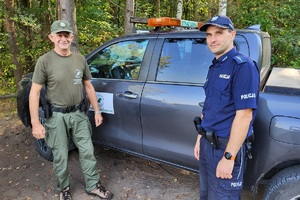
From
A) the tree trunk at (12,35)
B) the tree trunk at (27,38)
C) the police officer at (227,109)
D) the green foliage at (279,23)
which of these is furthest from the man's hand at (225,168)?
the tree trunk at (27,38)

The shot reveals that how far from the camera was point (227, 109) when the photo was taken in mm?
1688

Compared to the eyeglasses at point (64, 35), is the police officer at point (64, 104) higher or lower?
lower

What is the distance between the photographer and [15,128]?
14.9 ft

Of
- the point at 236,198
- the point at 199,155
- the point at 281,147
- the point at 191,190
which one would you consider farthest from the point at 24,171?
the point at 281,147

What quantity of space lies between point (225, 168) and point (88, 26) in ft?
23.4

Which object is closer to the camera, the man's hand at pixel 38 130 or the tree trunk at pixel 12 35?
the man's hand at pixel 38 130

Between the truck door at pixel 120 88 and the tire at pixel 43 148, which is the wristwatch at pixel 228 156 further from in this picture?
the tire at pixel 43 148

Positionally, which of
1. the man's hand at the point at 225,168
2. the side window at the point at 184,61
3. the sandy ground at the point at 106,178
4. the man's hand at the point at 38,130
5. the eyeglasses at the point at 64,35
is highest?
the eyeglasses at the point at 64,35

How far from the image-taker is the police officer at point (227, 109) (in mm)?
1587

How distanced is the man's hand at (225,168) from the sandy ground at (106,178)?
1315 millimetres

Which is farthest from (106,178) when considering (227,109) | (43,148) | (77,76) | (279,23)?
(279,23)

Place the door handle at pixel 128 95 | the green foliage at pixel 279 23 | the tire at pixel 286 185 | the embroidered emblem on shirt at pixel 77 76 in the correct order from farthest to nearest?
the green foliage at pixel 279 23, the door handle at pixel 128 95, the embroidered emblem on shirt at pixel 77 76, the tire at pixel 286 185

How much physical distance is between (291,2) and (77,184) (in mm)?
6371

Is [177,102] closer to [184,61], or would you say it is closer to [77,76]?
[184,61]
